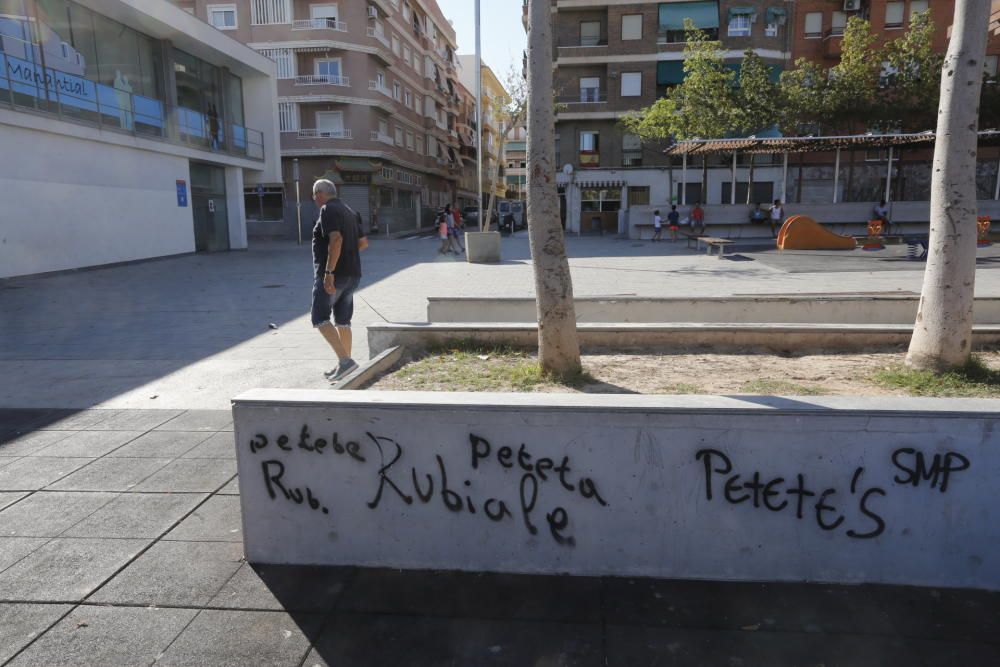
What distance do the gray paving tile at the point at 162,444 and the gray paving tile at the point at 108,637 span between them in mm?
1891

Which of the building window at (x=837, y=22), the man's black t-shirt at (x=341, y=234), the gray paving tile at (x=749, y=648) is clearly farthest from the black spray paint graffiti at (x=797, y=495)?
the building window at (x=837, y=22)

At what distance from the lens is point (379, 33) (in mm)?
40781

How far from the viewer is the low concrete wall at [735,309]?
6738 millimetres

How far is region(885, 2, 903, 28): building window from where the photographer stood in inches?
1447

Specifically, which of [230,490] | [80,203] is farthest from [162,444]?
[80,203]

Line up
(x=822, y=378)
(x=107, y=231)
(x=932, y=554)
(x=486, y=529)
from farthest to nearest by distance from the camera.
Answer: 1. (x=107, y=231)
2. (x=822, y=378)
3. (x=486, y=529)
4. (x=932, y=554)

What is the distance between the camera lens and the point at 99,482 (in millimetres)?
4129

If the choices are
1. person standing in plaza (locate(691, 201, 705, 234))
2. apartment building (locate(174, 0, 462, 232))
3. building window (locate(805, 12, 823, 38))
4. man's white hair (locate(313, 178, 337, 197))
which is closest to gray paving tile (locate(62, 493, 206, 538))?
man's white hair (locate(313, 178, 337, 197))

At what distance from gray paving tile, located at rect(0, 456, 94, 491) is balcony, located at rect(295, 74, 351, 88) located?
37.9 meters

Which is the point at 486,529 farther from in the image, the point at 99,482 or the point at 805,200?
the point at 805,200

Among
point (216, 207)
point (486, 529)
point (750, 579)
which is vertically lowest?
point (750, 579)

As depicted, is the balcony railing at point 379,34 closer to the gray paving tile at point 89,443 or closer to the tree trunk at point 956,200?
the gray paving tile at point 89,443

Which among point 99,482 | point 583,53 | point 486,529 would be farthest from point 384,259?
point 583,53

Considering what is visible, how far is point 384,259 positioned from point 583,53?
2355 centimetres
